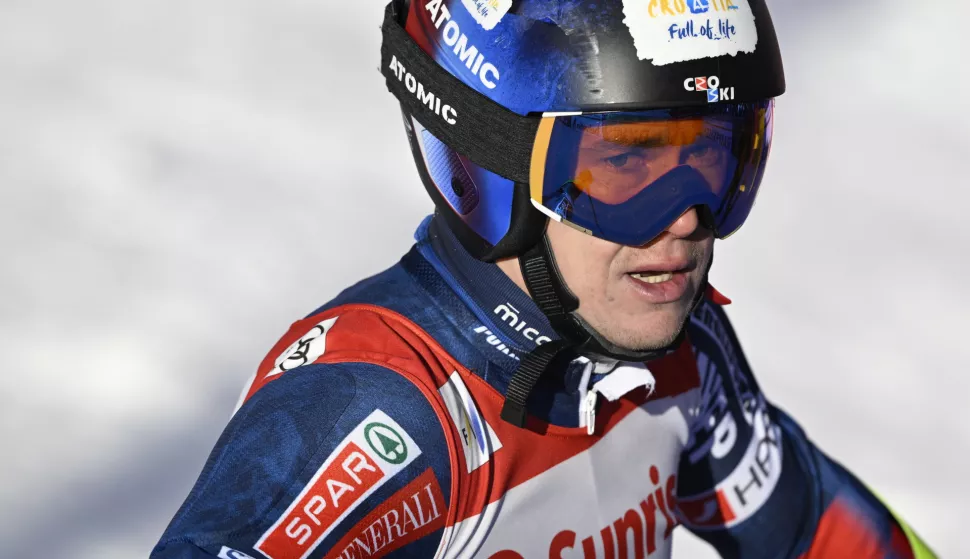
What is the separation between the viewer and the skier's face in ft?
8.78

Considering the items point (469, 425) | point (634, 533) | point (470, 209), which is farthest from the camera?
point (634, 533)

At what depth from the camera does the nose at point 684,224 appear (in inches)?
104

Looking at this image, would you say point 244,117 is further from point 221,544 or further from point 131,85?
point 221,544

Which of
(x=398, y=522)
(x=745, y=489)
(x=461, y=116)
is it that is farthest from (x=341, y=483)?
(x=745, y=489)

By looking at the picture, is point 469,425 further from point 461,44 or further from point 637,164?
point 461,44

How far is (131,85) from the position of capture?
6.32 meters

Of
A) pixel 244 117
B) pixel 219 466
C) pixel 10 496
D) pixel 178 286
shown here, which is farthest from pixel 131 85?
pixel 219 466

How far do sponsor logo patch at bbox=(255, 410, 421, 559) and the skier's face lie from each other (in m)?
0.47

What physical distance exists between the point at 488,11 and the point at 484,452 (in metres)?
0.82

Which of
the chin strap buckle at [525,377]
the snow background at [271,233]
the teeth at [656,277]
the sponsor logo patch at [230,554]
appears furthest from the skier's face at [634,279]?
the snow background at [271,233]

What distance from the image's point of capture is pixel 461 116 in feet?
8.79

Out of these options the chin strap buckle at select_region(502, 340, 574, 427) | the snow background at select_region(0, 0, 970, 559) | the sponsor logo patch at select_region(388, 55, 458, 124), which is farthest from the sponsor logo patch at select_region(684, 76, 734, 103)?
the snow background at select_region(0, 0, 970, 559)

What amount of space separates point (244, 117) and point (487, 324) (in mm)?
3664

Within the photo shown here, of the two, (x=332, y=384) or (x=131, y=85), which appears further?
(x=131, y=85)
